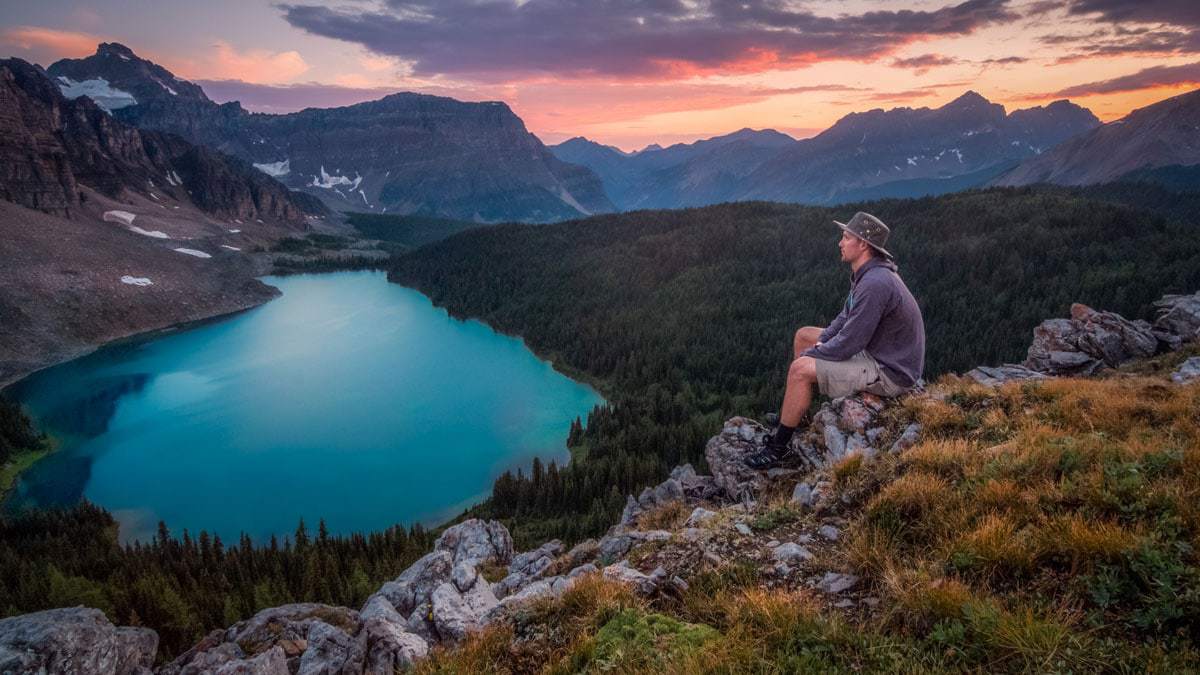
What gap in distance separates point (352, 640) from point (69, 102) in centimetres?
27519

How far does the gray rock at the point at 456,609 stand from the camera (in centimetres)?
993

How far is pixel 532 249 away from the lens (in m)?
174

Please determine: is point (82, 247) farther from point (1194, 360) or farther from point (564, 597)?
point (1194, 360)

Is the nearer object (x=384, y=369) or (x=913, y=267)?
(x=384, y=369)

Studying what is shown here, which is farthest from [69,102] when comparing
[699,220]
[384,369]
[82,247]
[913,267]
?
[913,267]

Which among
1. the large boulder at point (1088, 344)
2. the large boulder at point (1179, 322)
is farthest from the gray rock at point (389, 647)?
the large boulder at point (1179, 322)

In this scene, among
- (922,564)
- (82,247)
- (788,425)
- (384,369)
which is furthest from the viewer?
(82,247)

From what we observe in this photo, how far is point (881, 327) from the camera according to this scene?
11.0m

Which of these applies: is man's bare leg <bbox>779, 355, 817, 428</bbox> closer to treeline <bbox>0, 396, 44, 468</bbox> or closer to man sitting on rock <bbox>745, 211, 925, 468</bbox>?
man sitting on rock <bbox>745, 211, 925, 468</bbox>

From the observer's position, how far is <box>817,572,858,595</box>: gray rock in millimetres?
6086

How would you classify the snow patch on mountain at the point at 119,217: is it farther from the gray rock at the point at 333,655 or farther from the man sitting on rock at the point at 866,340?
the man sitting on rock at the point at 866,340

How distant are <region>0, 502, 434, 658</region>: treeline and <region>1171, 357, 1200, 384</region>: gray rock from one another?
35.5 meters

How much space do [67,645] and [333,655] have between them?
239 inches

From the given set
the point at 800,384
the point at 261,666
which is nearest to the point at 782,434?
the point at 800,384
